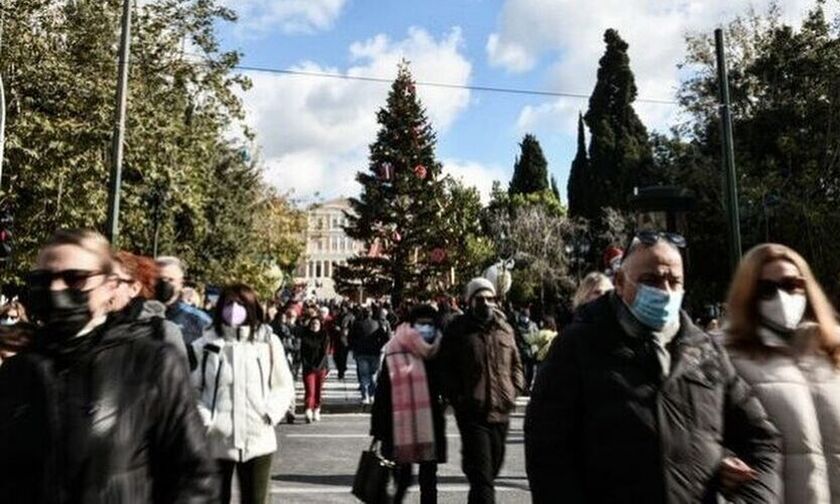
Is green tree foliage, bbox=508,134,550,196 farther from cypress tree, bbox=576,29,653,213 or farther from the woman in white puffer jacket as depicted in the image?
the woman in white puffer jacket

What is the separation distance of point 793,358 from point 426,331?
382 cm

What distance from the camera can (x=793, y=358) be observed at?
3445mm

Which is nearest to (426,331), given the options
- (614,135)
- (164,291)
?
(164,291)

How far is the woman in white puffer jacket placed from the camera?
5.16 metres

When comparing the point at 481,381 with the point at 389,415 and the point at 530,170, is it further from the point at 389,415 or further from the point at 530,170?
the point at 530,170

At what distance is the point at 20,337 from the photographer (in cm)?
439

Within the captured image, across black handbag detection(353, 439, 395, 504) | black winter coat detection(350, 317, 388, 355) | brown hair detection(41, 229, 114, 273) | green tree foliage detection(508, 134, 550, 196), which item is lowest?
black handbag detection(353, 439, 395, 504)

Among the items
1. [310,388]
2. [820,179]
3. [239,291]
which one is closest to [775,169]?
[820,179]

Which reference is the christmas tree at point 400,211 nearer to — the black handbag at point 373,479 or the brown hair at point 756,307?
the black handbag at point 373,479

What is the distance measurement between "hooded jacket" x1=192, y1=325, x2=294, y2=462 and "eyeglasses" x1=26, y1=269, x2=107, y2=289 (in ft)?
8.45

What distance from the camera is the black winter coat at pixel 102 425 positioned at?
94.1 inches

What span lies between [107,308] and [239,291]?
2.62 m

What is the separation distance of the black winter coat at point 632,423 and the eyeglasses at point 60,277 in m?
1.47

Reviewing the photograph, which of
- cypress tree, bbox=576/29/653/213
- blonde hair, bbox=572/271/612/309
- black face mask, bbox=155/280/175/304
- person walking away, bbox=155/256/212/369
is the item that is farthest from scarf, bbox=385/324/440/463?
cypress tree, bbox=576/29/653/213
